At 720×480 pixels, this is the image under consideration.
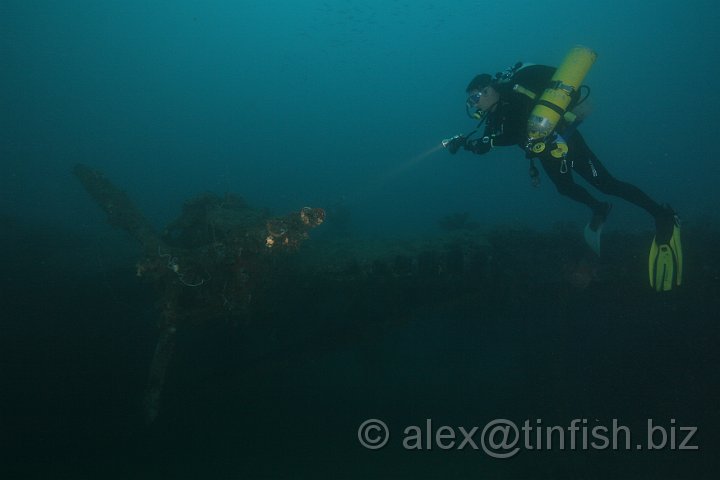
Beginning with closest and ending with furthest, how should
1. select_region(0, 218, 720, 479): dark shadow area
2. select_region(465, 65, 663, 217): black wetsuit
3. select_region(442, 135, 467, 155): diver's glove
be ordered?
select_region(465, 65, 663, 217): black wetsuit
select_region(442, 135, 467, 155): diver's glove
select_region(0, 218, 720, 479): dark shadow area

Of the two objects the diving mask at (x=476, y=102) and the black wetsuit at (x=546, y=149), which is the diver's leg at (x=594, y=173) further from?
the diving mask at (x=476, y=102)

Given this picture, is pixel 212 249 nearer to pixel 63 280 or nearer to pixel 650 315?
pixel 63 280

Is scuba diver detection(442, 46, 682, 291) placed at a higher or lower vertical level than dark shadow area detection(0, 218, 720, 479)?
higher

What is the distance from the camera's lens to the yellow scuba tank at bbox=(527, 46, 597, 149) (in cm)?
482

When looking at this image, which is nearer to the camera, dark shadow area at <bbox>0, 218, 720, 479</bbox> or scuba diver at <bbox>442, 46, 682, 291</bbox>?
scuba diver at <bbox>442, 46, 682, 291</bbox>

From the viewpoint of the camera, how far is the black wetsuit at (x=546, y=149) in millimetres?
5316

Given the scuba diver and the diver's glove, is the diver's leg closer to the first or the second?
the scuba diver

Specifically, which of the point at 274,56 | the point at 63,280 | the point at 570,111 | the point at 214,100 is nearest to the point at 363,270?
the point at 570,111

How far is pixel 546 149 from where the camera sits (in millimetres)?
5074

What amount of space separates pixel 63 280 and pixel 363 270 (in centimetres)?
571

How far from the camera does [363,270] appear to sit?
5.83 metres

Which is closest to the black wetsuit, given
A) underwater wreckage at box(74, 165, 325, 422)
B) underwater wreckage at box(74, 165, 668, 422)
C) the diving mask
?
the diving mask

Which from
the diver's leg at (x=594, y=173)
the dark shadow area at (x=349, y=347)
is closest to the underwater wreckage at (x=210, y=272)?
the dark shadow area at (x=349, y=347)

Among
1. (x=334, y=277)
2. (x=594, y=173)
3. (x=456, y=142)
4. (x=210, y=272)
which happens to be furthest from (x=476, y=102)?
(x=210, y=272)
